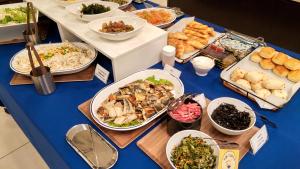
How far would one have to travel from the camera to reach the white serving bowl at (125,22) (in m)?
1.32

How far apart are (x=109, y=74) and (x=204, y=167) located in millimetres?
745

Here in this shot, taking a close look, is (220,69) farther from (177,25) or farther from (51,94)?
(51,94)

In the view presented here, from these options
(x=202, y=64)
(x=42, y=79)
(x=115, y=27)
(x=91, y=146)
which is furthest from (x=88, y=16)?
(x=91, y=146)

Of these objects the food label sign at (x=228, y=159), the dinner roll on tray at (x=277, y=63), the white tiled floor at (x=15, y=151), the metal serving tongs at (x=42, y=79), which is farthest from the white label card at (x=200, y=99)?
the white tiled floor at (x=15, y=151)

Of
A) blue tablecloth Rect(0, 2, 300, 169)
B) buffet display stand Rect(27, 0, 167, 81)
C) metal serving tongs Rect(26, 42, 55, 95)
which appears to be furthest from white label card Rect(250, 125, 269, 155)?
metal serving tongs Rect(26, 42, 55, 95)

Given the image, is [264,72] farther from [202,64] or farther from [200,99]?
[200,99]

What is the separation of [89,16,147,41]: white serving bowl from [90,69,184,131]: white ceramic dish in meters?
0.21

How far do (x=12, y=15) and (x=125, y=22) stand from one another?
93 centimetres

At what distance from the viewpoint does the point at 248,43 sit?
1.54 meters

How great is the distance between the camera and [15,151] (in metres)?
1.88

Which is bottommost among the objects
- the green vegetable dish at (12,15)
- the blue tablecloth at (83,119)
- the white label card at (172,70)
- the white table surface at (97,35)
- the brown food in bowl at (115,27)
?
the blue tablecloth at (83,119)

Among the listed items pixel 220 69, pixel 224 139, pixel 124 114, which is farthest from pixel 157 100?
pixel 220 69

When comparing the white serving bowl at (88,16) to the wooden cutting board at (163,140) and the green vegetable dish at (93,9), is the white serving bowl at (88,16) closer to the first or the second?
the green vegetable dish at (93,9)

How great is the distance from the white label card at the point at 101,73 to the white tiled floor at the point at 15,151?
0.86 meters
